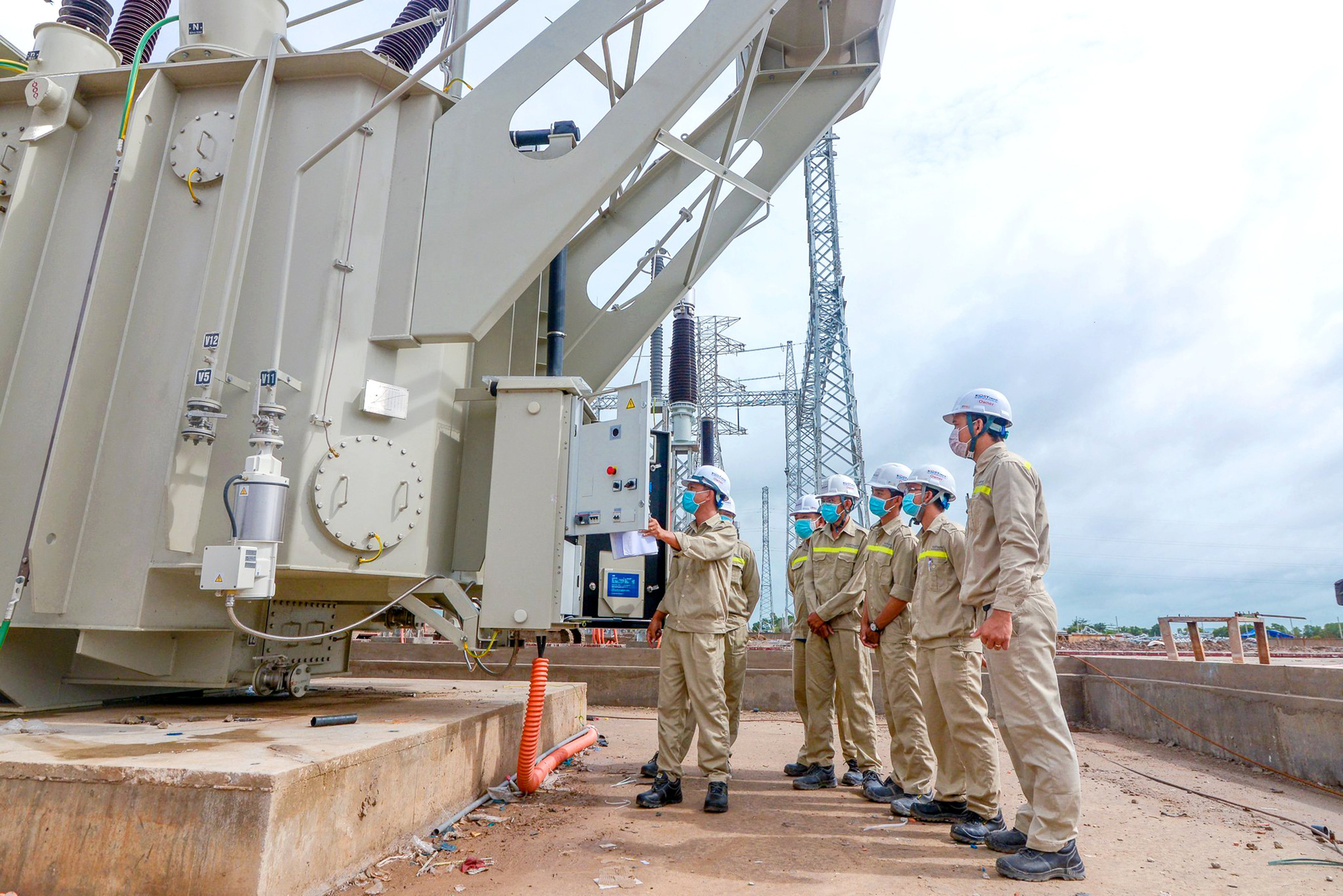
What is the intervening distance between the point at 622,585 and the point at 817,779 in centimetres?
190

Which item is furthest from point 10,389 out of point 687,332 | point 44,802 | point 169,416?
point 687,332

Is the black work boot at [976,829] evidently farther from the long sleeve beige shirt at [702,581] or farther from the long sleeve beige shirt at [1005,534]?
the long sleeve beige shirt at [702,581]

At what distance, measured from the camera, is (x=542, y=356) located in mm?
6094

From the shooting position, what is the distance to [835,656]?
559cm

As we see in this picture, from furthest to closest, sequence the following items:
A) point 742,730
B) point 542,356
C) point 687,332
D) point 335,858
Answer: point 687,332 → point 742,730 → point 542,356 → point 335,858

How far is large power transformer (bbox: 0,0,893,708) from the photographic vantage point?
4312 mm

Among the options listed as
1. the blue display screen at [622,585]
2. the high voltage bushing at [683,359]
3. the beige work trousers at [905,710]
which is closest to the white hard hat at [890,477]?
the beige work trousers at [905,710]

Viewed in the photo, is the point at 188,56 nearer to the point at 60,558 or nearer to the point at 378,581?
the point at 60,558

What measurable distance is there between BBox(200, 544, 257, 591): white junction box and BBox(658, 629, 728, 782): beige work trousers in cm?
223

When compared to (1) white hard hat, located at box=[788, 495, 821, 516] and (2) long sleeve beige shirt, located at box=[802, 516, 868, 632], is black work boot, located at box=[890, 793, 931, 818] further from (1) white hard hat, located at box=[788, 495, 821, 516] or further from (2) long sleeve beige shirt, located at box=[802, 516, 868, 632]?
(1) white hard hat, located at box=[788, 495, 821, 516]

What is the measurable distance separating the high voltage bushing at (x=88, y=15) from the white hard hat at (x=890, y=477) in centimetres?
627

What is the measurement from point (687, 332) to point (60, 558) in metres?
6.39

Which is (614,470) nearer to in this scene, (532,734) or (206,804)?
(532,734)

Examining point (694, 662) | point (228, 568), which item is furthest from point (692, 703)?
point (228, 568)
